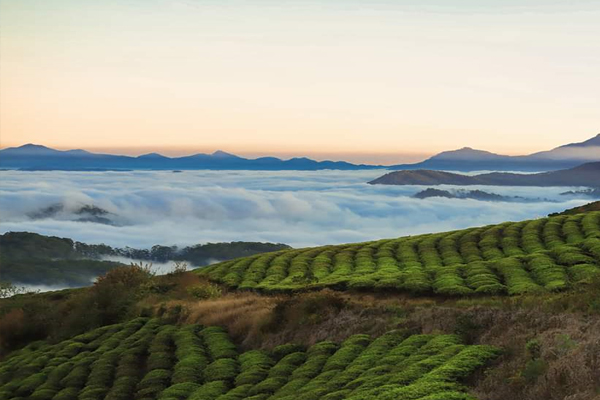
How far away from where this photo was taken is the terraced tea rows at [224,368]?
24500 millimetres

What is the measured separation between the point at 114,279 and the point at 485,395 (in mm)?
60542

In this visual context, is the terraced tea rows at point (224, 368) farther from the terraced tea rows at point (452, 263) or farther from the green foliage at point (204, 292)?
the terraced tea rows at point (452, 263)

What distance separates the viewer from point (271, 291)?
6512 centimetres

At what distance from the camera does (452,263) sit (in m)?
68.6

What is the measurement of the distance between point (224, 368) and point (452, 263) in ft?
132

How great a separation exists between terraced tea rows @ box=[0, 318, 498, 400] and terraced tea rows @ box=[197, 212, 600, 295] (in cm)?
1995

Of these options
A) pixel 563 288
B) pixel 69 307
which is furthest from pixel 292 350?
pixel 69 307

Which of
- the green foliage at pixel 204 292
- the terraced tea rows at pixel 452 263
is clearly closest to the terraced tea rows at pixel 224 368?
the green foliage at pixel 204 292

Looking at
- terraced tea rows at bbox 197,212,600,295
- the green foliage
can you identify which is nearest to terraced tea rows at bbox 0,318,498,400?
the green foliage

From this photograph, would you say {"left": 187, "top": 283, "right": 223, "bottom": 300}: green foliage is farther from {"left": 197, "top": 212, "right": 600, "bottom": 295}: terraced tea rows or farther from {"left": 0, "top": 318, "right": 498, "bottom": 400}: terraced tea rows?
{"left": 0, "top": 318, "right": 498, "bottom": 400}: terraced tea rows

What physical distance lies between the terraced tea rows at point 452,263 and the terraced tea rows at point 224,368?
19.9m

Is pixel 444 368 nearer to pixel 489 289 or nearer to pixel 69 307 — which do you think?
pixel 489 289

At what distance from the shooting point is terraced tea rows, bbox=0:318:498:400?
24.5 metres

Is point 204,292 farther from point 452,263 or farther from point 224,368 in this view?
point 224,368
